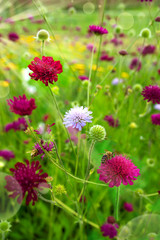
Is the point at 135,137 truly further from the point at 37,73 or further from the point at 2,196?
the point at 37,73

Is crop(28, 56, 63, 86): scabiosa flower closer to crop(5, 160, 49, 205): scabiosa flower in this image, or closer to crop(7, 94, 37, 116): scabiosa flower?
crop(7, 94, 37, 116): scabiosa flower

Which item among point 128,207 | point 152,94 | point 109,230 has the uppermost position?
point 152,94

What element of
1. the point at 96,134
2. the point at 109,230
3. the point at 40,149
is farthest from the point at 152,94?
the point at 109,230

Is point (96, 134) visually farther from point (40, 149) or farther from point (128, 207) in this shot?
point (128, 207)

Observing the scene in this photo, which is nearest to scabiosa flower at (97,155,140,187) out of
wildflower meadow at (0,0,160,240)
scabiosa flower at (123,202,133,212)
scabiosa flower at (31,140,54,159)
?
wildflower meadow at (0,0,160,240)

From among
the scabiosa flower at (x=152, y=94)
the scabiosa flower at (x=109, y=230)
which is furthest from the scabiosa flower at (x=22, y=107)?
the scabiosa flower at (x=109, y=230)

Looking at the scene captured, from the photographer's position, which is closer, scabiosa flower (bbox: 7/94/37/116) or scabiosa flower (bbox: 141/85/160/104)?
scabiosa flower (bbox: 7/94/37/116)

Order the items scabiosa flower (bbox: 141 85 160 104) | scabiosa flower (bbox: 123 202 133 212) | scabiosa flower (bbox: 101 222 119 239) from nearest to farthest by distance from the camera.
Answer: scabiosa flower (bbox: 141 85 160 104)
scabiosa flower (bbox: 101 222 119 239)
scabiosa flower (bbox: 123 202 133 212)

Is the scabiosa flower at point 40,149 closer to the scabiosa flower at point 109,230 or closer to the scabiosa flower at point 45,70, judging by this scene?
the scabiosa flower at point 45,70
